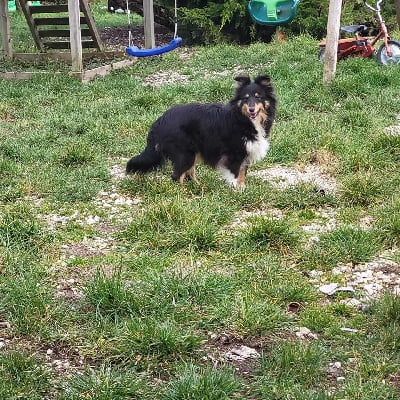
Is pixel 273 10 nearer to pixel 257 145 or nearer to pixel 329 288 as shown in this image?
pixel 257 145

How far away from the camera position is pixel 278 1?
1130cm

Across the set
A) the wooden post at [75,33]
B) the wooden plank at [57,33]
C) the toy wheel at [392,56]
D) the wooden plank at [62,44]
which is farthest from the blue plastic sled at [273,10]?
the wooden plank at [57,33]

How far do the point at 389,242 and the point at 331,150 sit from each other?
214cm

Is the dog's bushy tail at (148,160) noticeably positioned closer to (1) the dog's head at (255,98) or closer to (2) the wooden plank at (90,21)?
(1) the dog's head at (255,98)

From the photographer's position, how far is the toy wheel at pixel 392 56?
10.8 m

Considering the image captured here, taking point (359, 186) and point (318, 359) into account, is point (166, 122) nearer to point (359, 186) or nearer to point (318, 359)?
point (359, 186)

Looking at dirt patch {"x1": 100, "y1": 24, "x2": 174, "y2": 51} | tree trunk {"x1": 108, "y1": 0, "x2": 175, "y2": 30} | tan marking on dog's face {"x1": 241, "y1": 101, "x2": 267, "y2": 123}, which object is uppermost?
tan marking on dog's face {"x1": 241, "y1": 101, "x2": 267, "y2": 123}

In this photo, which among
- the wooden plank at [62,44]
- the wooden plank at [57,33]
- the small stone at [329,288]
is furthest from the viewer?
the wooden plank at [62,44]

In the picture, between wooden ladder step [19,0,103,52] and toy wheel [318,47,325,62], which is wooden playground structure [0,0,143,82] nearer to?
wooden ladder step [19,0,103,52]

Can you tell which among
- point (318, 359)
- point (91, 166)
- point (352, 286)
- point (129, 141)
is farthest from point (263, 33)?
point (318, 359)

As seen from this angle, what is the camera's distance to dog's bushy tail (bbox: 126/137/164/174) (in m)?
5.91

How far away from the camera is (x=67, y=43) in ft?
42.3

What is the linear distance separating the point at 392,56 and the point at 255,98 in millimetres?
6017

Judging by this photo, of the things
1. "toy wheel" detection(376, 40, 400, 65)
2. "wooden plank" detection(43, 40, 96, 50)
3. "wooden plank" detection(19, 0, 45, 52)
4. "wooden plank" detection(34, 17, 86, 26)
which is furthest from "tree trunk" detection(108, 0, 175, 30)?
"toy wheel" detection(376, 40, 400, 65)
